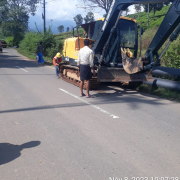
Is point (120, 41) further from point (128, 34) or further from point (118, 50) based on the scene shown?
point (128, 34)

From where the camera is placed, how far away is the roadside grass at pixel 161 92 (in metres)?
8.13

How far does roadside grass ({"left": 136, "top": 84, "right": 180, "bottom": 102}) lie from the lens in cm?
813

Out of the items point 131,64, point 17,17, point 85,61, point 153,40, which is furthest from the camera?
point 17,17

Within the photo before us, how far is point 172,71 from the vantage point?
9.89m

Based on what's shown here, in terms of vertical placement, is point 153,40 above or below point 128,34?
below

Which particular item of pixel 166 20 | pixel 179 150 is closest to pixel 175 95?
pixel 166 20

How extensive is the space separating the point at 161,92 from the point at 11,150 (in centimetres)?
642

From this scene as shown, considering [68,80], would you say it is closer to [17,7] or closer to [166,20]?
[166,20]

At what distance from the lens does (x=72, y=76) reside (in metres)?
10.9

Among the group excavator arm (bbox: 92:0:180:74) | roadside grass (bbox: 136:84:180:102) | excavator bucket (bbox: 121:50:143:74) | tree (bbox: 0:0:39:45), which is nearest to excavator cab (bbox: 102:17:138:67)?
excavator arm (bbox: 92:0:180:74)

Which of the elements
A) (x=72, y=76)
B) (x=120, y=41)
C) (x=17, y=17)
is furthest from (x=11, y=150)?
(x=17, y=17)

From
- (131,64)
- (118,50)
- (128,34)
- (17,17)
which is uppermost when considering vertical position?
(17,17)

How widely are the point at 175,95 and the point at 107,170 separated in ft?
18.4

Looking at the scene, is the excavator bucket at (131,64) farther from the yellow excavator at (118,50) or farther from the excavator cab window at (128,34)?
the excavator cab window at (128,34)
